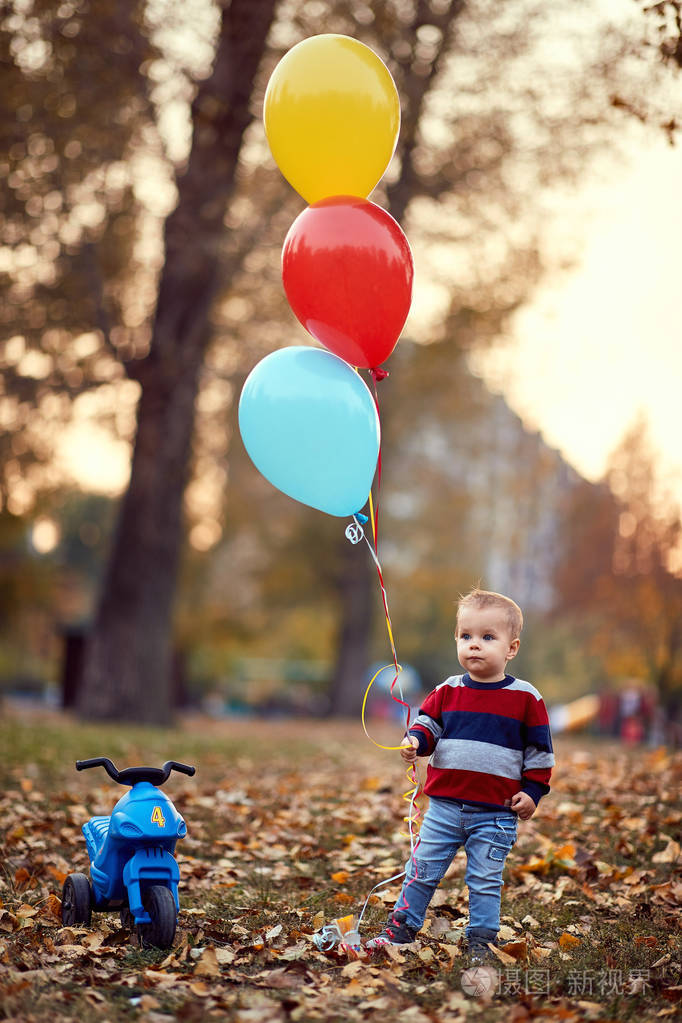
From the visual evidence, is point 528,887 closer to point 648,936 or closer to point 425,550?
point 648,936

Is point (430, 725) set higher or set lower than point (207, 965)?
higher

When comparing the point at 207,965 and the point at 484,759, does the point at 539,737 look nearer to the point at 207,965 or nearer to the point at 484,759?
the point at 484,759

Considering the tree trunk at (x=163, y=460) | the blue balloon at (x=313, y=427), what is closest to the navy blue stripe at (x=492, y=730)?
the blue balloon at (x=313, y=427)

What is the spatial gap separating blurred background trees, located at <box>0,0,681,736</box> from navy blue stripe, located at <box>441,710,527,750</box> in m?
3.88

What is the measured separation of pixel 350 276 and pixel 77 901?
298cm

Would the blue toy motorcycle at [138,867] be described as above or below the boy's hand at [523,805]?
below

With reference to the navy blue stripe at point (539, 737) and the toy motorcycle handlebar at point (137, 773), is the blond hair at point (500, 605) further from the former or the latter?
Answer: the toy motorcycle handlebar at point (137, 773)

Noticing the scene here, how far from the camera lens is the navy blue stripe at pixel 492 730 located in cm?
395

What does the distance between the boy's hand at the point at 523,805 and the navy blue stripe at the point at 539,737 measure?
21 cm

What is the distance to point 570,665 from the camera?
4503 centimetres

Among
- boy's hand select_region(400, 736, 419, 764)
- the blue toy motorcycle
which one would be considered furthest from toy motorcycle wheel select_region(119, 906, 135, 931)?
boy's hand select_region(400, 736, 419, 764)

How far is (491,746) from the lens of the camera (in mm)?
3936

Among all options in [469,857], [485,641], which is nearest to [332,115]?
[485,641]

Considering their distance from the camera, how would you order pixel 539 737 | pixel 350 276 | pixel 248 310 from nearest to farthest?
pixel 539 737, pixel 350 276, pixel 248 310
